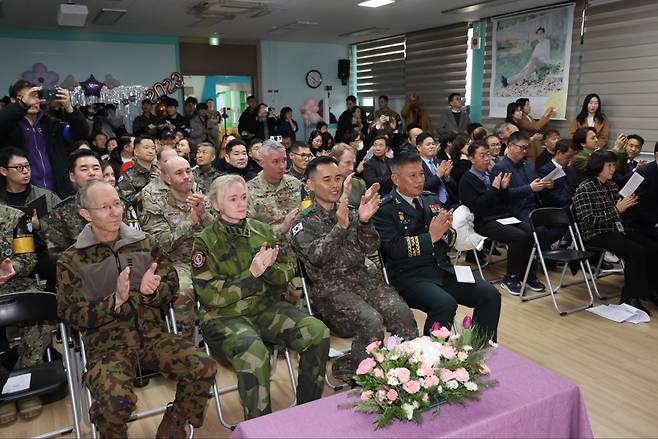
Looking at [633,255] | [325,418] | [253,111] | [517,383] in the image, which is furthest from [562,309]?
[253,111]

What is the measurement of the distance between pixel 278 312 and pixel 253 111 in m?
8.50

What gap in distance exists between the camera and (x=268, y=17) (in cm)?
903

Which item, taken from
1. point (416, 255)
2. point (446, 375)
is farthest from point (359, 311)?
point (446, 375)

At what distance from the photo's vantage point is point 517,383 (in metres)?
2.11

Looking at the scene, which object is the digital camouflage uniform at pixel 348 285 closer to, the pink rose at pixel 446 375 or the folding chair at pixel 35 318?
the pink rose at pixel 446 375

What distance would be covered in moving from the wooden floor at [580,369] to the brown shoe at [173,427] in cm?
25

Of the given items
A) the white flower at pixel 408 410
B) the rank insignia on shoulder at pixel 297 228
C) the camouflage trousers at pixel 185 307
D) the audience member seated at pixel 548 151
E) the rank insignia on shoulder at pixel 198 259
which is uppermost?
the audience member seated at pixel 548 151

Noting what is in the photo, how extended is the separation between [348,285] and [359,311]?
0.87 ft

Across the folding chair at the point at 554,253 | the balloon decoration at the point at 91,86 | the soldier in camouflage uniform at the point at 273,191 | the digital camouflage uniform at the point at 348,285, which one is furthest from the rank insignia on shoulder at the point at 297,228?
the balloon decoration at the point at 91,86

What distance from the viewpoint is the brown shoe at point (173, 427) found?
248cm

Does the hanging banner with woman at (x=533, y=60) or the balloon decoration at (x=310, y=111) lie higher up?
the hanging banner with woman at (x=533, y=60)

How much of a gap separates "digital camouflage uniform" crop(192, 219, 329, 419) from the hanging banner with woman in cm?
687

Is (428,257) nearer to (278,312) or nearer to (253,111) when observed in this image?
(278,312)

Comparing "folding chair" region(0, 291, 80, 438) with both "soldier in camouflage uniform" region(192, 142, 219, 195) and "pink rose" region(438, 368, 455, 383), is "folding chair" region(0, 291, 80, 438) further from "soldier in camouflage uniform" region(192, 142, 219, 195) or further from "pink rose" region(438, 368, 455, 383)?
"soldier in camouflage uniform" region(192, 142, 219, 195)
